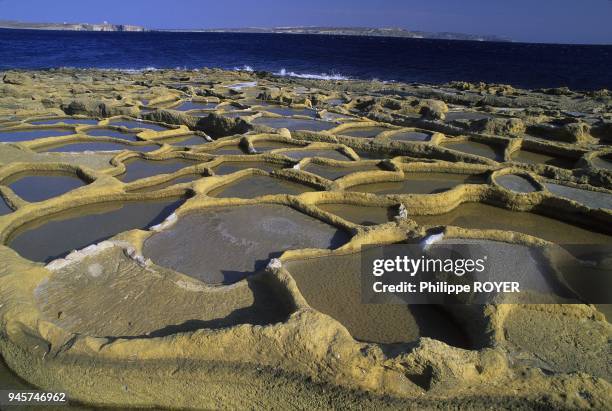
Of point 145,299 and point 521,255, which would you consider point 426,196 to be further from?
point 145,299

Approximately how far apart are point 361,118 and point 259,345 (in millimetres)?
9590

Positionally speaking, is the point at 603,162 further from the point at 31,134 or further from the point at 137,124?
the point at 31,134

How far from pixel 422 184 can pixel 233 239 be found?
3739 millimetres

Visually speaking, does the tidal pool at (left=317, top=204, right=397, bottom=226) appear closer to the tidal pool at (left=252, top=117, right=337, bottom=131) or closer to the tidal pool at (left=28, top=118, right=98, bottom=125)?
the tidal pool at (left=252, top=117, right=337, bottom=131)

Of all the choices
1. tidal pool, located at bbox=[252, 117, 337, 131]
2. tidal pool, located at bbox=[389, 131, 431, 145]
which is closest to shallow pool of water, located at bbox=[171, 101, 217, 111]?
tidal pool, located at bbox=[252, 117, 337, 131]

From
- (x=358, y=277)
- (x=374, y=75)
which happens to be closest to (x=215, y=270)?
(x=358, y=277)

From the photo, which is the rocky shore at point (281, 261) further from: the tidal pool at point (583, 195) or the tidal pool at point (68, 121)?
the tidal pool at point (68, 121)

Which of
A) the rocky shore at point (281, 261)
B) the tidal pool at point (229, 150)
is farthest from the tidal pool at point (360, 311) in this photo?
the tidal pool at point (229, 150)

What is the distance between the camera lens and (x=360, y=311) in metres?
3.64

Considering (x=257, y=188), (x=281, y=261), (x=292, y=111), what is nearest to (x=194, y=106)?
(x=292, y=111)

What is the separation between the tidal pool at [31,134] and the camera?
914 centimetres

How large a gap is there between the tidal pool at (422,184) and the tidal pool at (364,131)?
114 inches

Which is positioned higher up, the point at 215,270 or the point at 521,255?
the point at 521,255

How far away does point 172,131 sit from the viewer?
9.86m
